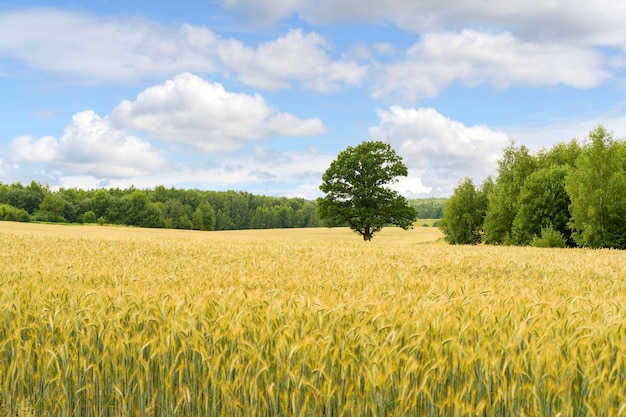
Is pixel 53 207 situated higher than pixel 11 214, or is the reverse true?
pixel 53 207

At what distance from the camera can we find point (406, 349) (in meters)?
4.05

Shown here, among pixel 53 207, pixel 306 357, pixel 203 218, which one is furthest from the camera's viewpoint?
pixel 203 218

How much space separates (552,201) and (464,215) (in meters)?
16.8

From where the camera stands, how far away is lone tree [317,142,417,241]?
52094 millimetres

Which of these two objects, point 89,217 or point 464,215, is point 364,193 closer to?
point 464,215

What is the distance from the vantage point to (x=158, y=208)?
123438 millimetres

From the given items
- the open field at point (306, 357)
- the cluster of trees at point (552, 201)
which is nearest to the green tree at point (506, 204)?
the cluster of trees at point (552, 201)

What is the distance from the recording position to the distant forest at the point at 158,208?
117250mm

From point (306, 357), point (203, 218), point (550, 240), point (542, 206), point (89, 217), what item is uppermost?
point (542, 206)

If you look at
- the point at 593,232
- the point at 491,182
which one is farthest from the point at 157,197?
the point at 593,232

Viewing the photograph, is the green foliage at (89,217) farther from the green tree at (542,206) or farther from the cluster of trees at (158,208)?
the green tree at (542,206)

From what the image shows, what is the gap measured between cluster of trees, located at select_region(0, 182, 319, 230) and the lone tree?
74210mm

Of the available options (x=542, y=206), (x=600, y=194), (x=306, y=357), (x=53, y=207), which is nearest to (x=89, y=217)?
(x=53, y=207)

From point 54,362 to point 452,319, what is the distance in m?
3.61
